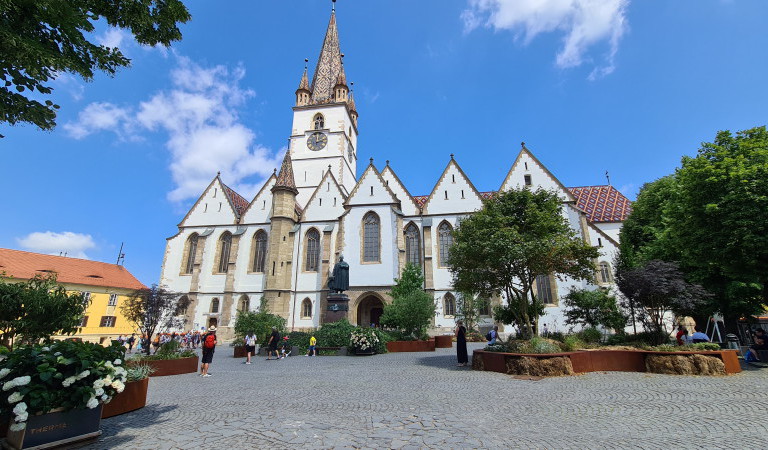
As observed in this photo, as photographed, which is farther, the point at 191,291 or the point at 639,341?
the point at 191,291

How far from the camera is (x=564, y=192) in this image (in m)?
29.3

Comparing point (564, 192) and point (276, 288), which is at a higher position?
point (564, 192)

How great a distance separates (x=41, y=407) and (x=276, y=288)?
84.6ft

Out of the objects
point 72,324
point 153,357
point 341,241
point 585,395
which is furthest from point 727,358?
point 341,241

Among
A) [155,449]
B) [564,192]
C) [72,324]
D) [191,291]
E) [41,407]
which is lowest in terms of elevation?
[155,449]

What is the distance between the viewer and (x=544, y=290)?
27.6m

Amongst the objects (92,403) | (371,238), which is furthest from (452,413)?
(371,238)

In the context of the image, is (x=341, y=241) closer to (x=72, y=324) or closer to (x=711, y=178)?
(x=72, y=324)

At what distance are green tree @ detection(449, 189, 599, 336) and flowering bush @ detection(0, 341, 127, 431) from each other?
1043 cm

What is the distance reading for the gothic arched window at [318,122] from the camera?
43188 millimetres

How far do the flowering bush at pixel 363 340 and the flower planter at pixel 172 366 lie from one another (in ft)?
22.3

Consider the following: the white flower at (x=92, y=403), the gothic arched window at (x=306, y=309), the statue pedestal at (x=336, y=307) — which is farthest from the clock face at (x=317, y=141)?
the white flower at (x=92, y=403)

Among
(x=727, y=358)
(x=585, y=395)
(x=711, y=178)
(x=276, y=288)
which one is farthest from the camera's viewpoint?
(x=276, y=288)

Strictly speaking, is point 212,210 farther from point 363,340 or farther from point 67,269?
point 363,340
